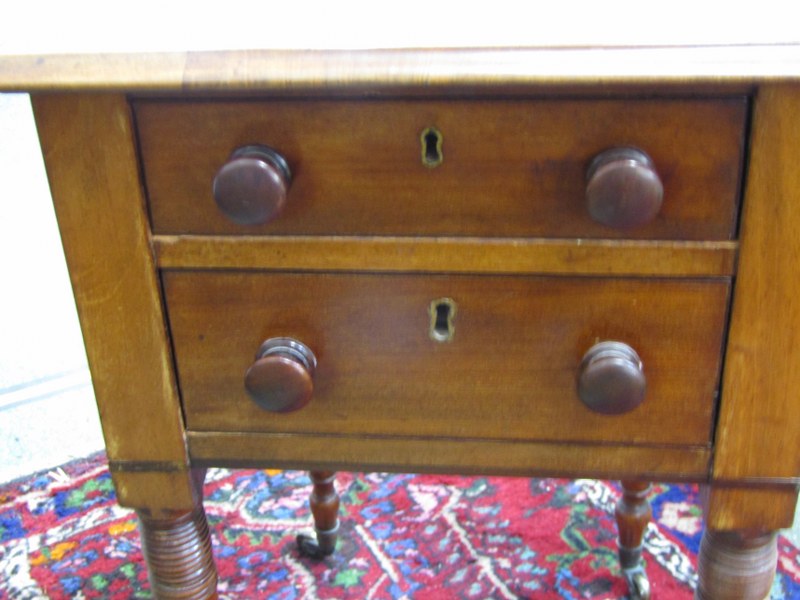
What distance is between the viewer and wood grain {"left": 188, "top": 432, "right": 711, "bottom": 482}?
1.86 feet

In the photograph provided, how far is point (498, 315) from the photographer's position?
0.53 metres

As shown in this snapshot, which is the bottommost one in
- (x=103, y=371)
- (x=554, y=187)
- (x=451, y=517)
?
(x=451, y=517)

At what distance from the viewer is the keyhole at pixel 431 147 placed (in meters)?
0.49

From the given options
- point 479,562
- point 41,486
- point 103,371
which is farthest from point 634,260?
point 41,486

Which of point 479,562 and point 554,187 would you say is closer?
point 554,187

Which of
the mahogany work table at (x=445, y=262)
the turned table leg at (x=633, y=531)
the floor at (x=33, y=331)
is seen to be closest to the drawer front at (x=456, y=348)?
the mahogany work table at (x=445, y=262)

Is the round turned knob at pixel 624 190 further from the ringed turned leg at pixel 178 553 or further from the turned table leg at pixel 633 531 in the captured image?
the turned table leg at pixel 633 531

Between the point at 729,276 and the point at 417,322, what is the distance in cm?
21

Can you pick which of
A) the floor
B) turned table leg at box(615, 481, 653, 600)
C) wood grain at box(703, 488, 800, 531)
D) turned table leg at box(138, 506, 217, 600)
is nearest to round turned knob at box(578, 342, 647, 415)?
wood grain at box(703, 488, 800, 531)

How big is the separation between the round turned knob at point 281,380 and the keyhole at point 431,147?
0.16m

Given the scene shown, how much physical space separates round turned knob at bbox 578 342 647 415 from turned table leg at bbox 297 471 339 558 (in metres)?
0.59

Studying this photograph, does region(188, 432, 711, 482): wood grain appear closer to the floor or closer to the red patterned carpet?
the red patterned carpet

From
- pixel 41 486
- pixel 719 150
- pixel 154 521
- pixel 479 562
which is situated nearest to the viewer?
pixel 719 150

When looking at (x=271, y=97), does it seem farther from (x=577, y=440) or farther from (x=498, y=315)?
(x=577, y=440)
